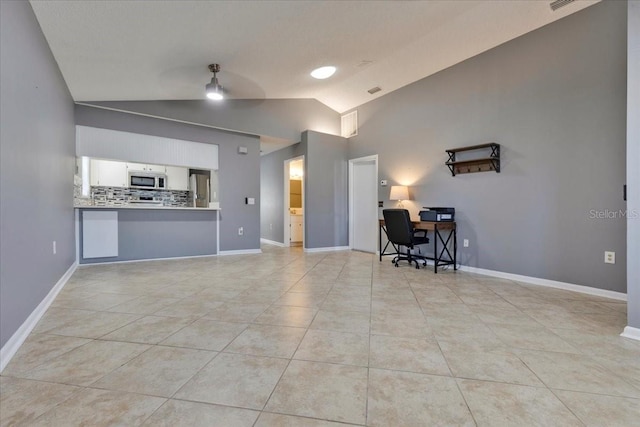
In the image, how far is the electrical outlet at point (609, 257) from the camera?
281 centimetres

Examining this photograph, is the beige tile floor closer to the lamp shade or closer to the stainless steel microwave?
the lamp shade

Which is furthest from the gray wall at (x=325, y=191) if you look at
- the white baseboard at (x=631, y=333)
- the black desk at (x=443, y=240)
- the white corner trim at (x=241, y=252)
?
the white baseboard at (x=631, y=333)

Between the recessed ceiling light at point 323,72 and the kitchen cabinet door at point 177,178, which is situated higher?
the recessed ceiling light at point 323,72

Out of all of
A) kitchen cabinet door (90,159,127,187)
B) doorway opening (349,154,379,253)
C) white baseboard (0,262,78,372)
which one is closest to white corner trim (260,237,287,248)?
doorway opening (349,154,379,253)

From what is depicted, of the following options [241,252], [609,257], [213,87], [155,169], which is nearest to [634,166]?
[609,257]

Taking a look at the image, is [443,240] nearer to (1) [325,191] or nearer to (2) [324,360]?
(1) [325,191]

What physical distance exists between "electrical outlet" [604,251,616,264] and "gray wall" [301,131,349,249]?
4050mm

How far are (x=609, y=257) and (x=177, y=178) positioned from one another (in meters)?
6.40

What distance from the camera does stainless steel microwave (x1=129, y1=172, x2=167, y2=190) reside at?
519cm

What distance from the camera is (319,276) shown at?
369cm

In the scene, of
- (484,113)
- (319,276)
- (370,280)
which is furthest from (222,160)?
(484,113)

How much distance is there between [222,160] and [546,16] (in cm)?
492

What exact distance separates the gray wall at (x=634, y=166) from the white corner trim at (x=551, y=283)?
1129 millimetres

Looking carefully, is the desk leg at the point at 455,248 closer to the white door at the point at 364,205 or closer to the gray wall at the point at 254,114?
the white door at the point at 364,205
